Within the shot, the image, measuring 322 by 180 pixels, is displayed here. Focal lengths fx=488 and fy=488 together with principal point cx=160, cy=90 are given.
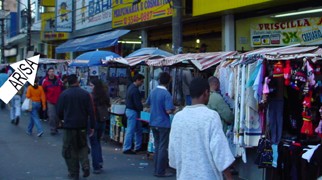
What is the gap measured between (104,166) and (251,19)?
19.5ft

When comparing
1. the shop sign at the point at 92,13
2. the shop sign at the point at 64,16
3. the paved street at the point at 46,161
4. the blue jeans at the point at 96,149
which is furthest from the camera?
the shop sign at the point at 64,16

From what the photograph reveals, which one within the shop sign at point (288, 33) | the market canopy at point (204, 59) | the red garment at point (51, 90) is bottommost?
Answer: the red garment at point (51, 90)

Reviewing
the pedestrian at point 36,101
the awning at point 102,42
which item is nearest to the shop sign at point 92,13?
the awning at point 102,42

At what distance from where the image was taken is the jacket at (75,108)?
7.91m

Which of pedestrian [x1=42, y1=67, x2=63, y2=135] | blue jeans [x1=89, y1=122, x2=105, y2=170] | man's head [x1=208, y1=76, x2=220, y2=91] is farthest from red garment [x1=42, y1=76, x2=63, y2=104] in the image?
man's head [x1=208, y1=76, x2=220, y2=91]

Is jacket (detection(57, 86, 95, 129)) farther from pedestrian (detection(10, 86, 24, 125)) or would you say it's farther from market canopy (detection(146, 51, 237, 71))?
pedestrian (detection(10, 86, 24, 125))

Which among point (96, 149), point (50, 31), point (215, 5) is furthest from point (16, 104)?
point (50, 31)

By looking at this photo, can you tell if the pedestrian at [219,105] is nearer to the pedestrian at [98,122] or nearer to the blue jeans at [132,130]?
the pedestrian at [98,122]

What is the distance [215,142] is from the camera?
3.91 m

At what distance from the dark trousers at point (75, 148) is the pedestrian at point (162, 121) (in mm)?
1275

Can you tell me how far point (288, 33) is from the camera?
38.0 feet

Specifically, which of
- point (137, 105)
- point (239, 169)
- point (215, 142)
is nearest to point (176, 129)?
point (215, 142)

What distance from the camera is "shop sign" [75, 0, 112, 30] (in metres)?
20.9

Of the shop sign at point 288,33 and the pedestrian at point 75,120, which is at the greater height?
the shop sign at point 288,33
